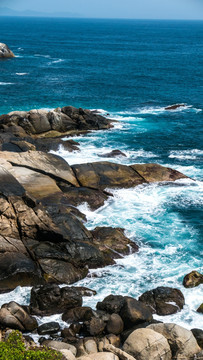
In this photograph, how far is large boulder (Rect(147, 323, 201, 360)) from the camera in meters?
27.7

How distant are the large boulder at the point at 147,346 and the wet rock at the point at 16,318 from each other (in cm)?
687

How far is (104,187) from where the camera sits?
169 feet

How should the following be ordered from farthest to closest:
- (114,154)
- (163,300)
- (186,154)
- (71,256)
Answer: (186,154)
(114,154)
(71,256)
(163,300)

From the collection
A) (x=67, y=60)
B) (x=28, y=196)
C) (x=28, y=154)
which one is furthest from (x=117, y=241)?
(x=67, y=60)

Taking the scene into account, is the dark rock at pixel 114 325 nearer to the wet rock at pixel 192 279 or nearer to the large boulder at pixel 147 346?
the large boulder at pixel 147 346

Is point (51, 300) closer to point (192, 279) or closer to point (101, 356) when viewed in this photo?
point (101, 356)

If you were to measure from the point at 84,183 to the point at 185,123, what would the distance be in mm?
37902

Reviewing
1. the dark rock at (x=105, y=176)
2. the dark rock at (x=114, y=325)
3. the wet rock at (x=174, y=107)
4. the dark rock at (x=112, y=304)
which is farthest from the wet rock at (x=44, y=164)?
the wet rock at (x=174, y=107)

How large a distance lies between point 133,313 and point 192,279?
25.2 ft

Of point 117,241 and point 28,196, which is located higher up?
point 28,196

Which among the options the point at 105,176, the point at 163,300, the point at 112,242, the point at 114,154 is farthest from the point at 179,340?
the point at 114,154

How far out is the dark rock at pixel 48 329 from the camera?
29.9m

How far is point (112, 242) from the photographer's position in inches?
1612

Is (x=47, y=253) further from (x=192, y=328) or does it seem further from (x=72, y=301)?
(x=192, y=328)
